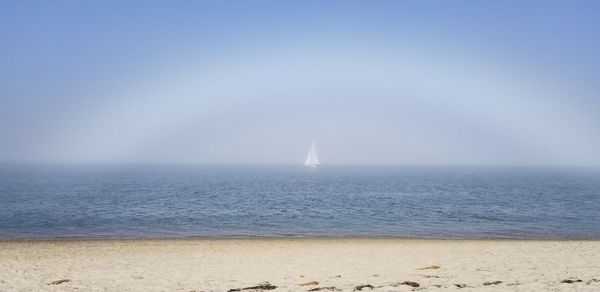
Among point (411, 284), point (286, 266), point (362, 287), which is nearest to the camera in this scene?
point (362, 287)

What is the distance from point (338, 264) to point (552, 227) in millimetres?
28486

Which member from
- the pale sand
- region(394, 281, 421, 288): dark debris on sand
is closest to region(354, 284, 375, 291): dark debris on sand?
the pale sand

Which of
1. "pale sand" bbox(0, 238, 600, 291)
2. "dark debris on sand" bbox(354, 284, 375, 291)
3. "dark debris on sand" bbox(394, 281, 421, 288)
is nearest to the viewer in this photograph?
"dark debris on sand" bbox(354, 284, 375, 291)

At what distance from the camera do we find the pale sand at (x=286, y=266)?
14914 millimetres

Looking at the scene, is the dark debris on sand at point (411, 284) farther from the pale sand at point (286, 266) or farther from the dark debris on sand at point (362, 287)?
the dark debris on sand at point (362, 287)

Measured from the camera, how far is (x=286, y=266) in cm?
1869

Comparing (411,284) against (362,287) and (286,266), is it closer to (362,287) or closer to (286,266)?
(362,287)

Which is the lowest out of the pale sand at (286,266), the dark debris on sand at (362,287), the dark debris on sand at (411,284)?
the pale sand at (286,266)

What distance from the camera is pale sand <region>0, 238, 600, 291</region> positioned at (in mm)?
14914

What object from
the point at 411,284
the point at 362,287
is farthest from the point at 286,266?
the point at 411,284

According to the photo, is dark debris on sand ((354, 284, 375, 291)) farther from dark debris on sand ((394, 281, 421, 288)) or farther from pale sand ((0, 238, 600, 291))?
dark debris on sand ((394, 281, 421, 288))

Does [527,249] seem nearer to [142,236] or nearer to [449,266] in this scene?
[449,266]

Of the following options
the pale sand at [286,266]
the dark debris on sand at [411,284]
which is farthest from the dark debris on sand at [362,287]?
the dark debris on sand at [411,284]

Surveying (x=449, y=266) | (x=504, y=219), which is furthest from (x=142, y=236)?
(x=504, y=219)
